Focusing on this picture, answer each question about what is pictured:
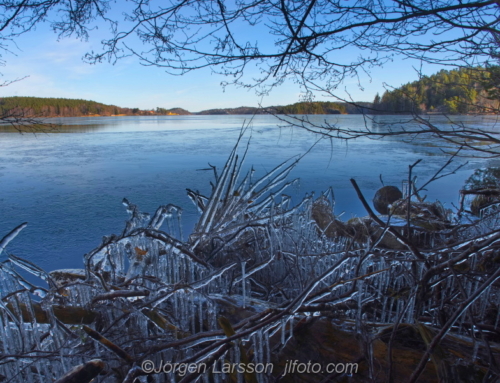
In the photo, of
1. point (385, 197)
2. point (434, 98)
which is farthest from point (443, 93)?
point (385, 197)

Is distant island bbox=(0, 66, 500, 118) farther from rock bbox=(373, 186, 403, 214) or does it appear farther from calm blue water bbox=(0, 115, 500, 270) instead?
rock bbox=(373, 186, 403, 214)

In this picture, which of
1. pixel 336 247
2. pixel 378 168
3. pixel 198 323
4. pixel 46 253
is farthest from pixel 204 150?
pixel 198 323

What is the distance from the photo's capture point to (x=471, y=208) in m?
6.91

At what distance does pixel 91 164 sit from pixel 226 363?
36.4 ft

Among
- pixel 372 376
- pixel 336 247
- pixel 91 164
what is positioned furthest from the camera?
pixel 91 164

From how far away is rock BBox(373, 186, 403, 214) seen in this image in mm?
7969

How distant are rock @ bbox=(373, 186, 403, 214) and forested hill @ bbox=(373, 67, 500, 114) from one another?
5.29 metres

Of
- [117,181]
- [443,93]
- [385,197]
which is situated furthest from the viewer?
[117,181]

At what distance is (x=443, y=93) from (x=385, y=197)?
559cm

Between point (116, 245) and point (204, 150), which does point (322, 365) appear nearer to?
point (116, 245)

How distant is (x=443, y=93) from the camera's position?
274cm

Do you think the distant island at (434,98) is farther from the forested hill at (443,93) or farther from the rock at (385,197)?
the rock at (385,197)

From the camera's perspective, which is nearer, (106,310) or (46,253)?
(106,310)

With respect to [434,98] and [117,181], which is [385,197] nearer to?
[434,98]
